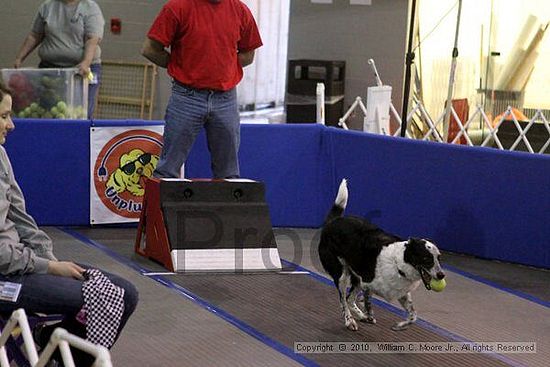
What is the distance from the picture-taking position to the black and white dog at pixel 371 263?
4.60 m

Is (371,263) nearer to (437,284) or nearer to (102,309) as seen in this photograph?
(437,284)

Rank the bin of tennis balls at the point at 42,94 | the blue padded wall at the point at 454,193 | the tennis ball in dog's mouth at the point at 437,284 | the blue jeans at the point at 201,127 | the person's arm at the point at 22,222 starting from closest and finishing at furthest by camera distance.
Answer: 1. the person's arm at the point at 22,222
2. the tennis ball in dog's mouth at the point at 437,284
3. the blue jeans at the point at 201,127
4. the blue padded wall at the point at 454,193
5. the bin of tennis balls at the point at 42,94

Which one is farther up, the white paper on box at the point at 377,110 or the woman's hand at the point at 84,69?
the woman's hand at the point at 84,69

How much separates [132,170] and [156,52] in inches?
40.1

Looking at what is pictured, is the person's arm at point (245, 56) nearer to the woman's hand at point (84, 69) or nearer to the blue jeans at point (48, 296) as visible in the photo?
the woman's hand at point (84, 69)

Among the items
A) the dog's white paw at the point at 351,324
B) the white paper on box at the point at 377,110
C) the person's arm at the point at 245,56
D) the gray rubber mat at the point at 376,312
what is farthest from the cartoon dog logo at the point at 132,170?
the dog's white paw at the point at 351,324

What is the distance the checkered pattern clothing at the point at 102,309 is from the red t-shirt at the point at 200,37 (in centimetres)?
286

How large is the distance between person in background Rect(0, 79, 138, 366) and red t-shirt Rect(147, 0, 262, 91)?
2.66 metres

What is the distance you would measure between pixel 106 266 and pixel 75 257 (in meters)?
0.27

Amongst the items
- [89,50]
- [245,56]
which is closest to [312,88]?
[89,50]

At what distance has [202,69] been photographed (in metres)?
6.30

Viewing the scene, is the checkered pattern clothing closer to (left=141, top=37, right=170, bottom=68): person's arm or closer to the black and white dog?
the black and white dog

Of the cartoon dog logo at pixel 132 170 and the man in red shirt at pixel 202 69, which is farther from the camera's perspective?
the cartoon dog logo at pixel 132 170

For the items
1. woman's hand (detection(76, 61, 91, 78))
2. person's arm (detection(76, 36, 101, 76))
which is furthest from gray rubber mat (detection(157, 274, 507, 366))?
person's arm (detection(76, 36, 101, 76))
